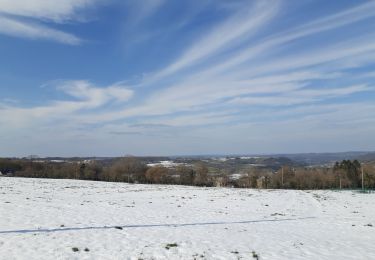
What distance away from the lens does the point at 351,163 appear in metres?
101

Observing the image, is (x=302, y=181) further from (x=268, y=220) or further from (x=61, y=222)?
(x=61, y=222)

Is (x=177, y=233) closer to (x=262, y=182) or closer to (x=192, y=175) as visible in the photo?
(x=262, y=182)

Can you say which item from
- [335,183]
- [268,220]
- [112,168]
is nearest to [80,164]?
[112,168]

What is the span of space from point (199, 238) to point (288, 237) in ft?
13.8

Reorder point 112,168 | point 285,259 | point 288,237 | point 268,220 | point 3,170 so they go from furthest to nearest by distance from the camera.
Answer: point 112,168 < point 3,170 < point 268,220 < point 288,237 < point 285,259

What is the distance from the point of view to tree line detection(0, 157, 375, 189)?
9392 centimetres

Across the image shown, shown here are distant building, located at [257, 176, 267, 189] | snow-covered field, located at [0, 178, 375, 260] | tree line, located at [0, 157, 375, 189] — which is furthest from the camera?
tree line, located at [0, 157, 375, 189]

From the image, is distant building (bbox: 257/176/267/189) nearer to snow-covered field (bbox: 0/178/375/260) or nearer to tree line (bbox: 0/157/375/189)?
tree line (bbox: 0/157/375/189)

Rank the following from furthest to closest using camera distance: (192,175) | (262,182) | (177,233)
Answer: (192,175)
(262,182)
(177,233)

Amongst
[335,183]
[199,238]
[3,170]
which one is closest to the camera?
[199,238]

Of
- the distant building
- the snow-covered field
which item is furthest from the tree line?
the snow-covered field

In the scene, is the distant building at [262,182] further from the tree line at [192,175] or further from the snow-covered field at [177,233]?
the snow-covered field at [177,233]

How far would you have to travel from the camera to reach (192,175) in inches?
4232

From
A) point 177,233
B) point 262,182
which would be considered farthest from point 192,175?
point 177,233
